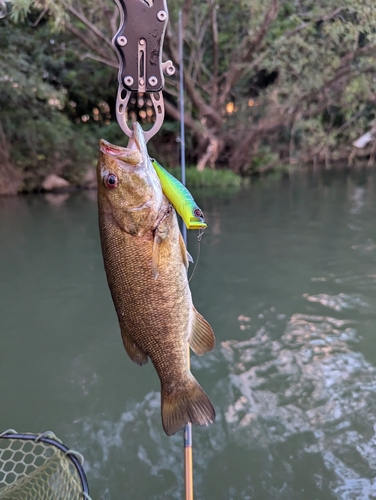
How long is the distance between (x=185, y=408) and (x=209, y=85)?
16.1 meters

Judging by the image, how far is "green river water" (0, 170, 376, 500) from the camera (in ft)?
9.99

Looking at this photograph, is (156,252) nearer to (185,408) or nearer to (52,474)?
(185,408)

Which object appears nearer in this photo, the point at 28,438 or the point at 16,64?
the point at 28,438

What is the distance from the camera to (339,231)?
8.66 meters

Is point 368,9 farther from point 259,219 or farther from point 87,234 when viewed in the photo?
point 87,234

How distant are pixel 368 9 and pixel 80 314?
1044cm

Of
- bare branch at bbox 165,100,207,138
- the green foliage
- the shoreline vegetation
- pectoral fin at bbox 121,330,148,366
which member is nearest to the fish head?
pectoral fin at bbox 121,330,148,366

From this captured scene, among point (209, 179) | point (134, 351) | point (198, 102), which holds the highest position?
point (198, 102)

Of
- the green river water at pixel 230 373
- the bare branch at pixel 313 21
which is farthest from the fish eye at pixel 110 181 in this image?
the bare branch at pixel 313 21

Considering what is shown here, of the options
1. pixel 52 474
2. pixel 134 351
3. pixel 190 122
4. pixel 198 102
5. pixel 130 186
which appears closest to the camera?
pixel 130 186

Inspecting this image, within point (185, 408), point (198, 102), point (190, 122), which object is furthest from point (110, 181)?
point (190, 122)

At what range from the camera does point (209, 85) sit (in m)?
16.1

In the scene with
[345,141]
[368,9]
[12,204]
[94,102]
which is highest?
[368,9]

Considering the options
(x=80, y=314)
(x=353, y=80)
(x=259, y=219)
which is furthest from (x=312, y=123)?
(x=80, y=314)
